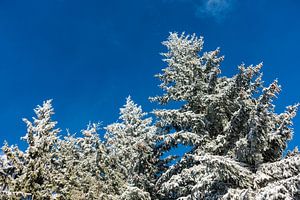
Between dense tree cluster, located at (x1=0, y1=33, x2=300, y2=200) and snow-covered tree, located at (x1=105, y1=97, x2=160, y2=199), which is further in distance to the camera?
snow-covered tree, located at (x1=105, y1=97, x2=160, y2=199)

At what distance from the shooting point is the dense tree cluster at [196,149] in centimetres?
1232

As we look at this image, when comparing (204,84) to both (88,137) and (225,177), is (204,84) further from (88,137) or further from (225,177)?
(88,137)

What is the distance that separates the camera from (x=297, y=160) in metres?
11.7

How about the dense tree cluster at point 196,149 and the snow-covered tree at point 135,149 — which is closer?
the dense tree cluster at point 196,149

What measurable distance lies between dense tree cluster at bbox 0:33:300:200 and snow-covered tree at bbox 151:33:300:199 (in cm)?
4

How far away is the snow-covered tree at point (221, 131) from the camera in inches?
478

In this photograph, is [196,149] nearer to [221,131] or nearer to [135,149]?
[221,131]

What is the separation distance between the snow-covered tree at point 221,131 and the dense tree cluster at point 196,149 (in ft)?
0.13

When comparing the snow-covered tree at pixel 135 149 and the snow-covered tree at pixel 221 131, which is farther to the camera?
the snow-covered tree at pixel 135 149

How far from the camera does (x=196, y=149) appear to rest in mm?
15992

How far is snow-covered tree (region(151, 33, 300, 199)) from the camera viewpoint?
478 inches

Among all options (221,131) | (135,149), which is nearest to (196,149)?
(221,131)

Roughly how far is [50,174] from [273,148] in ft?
30.1

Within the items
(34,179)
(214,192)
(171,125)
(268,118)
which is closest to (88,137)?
(171,125)
